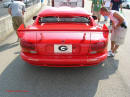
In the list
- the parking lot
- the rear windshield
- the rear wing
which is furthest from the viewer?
the rear wing

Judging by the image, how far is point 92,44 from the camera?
10.7 feet

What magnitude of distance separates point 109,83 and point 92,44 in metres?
0.88

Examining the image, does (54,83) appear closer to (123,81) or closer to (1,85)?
(1,85)

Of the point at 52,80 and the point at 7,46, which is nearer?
the point at 52,80

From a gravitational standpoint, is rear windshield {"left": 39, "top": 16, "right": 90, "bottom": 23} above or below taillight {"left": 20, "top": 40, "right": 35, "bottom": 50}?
above

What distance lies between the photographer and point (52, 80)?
3.46 metres

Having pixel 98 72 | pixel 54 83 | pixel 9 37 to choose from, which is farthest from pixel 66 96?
pixel 9 37

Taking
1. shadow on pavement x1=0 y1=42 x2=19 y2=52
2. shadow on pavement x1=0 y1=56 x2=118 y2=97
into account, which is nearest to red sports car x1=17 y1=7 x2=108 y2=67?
Answer: shadow on pavement x1=0 y1=56 x2=118 y2=97

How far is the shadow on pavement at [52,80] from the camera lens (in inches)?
119

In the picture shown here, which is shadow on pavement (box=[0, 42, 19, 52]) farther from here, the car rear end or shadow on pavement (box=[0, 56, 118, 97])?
the car rear end

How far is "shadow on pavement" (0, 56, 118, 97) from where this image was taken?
3.03 m

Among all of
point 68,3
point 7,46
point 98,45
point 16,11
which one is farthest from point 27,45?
point 68,3

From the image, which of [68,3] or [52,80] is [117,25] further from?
[68,3]

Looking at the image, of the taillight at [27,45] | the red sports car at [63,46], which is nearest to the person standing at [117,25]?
the red sports car at [63,46]
